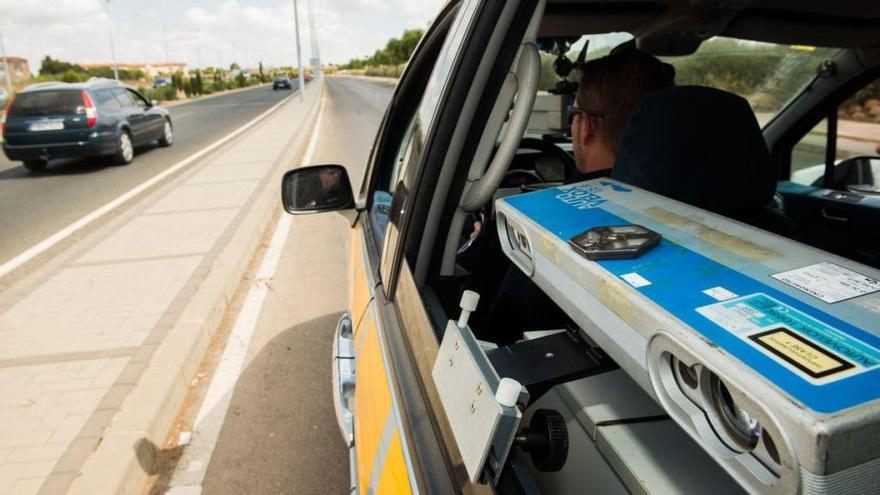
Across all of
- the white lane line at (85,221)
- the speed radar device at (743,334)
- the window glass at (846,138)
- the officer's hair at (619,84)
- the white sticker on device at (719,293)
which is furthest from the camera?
the white lane line at (85,221)

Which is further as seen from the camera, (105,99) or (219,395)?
(105,99)

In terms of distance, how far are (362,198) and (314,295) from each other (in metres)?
2.16

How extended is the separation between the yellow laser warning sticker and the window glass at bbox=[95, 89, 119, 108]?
14.1m

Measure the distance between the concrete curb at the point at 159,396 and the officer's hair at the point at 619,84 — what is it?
2426 millimetres

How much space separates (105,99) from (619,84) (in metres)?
13.6

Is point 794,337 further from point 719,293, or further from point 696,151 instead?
point 696,151

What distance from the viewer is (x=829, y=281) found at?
731 mm

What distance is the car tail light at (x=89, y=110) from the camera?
453 inches

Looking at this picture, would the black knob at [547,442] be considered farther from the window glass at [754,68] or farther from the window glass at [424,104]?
the window glass at [754,68]

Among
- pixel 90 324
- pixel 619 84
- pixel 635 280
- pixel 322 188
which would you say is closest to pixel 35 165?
pixel 90 324

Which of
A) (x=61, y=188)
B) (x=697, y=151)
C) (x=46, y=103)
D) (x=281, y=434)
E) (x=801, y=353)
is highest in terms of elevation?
(x=46, y=103)

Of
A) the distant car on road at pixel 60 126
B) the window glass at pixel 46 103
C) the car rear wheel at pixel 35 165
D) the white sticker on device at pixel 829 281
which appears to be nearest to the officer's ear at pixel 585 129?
the white sticker on device at pixel 829 281

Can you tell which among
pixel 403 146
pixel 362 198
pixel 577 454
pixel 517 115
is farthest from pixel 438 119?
pixel 362 198

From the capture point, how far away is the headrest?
4.45 ft
